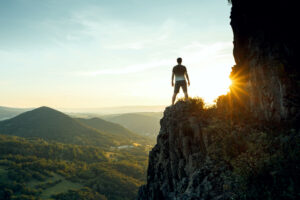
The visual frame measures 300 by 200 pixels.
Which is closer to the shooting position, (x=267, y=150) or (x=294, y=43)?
(x=267, y=150)

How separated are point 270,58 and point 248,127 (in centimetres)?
329

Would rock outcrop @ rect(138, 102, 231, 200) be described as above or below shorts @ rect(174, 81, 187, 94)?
below

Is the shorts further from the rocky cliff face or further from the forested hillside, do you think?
the forested hillside

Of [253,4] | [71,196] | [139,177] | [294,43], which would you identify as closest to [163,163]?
[294,43]

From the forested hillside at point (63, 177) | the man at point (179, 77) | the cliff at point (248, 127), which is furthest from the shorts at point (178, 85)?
the forested hillside at point (63, 177)

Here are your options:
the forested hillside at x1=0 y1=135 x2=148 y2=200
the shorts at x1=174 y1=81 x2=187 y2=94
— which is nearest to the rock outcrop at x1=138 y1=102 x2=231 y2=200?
the shorts at x1=174 y1=81 x2=187 y2=94

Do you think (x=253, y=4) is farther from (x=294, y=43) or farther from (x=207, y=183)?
(x=207, y=183)

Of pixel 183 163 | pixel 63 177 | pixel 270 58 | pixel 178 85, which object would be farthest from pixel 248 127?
pixel 63 177

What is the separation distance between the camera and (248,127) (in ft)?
28.5

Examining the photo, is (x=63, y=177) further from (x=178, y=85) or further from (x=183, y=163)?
(x=183, y=163)

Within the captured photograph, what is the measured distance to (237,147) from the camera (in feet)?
25.0

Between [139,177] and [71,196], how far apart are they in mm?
60028

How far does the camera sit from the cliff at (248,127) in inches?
225

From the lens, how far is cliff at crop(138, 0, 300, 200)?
5.71 meters
